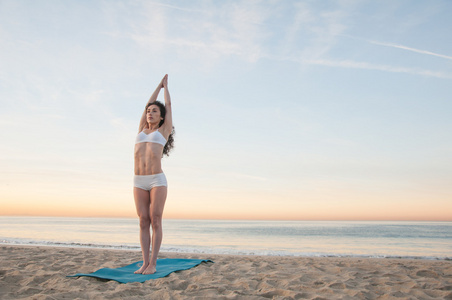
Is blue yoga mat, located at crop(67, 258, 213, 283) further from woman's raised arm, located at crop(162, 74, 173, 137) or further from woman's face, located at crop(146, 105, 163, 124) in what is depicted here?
woman's face, located at crop(146, 105, 163, 124)

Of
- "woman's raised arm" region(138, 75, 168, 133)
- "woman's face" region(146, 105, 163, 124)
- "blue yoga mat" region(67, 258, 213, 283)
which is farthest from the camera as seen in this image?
"woman's raised arm" region(138, 75, 168, 133)

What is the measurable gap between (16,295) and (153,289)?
1.37m

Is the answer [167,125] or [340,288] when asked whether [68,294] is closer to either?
[167,125]

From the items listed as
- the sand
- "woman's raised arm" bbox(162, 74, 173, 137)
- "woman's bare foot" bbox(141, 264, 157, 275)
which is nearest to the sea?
the sand

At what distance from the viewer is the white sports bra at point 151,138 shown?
4.36 meters

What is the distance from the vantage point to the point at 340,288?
11.7 ft

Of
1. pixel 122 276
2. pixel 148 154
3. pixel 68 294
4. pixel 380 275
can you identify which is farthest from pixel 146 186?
pixel 380 275

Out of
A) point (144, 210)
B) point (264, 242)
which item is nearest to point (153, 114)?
point (144, 210)

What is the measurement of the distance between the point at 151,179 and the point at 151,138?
0.58 meters

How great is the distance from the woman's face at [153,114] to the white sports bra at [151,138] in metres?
0.20

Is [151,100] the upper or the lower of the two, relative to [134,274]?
upper

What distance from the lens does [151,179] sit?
4.31 metres

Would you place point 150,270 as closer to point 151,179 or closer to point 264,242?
point 151,179

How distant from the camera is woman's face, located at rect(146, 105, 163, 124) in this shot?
4.50m
